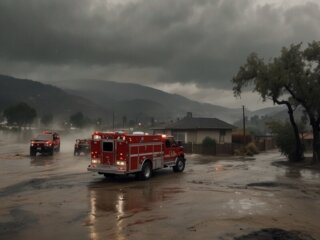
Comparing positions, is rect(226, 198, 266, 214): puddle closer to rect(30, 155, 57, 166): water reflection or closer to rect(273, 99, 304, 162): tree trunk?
rect(30, 155, 57, 166): water reflection

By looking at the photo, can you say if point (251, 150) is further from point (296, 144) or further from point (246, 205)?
point (246, 205)

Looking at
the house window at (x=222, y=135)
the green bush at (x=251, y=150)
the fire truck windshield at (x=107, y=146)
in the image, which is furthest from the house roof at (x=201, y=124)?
the fire truck windshield at (x=107, y=146)

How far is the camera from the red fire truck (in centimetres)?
2208

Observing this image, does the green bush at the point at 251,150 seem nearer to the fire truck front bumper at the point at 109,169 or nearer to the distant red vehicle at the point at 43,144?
the distant red vehicle at the point at 43,144

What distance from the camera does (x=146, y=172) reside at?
931 inches

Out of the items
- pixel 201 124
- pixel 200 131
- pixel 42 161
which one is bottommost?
pixel 42 161

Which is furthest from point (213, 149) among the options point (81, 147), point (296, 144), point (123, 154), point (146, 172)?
point (123, 154)

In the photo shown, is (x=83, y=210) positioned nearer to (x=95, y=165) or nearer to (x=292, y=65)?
(x=95, y=165)

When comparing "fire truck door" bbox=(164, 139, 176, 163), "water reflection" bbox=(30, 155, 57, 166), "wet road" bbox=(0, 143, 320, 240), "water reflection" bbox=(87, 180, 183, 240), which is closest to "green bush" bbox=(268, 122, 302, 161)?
"wet road" bbox=(0, 143, 320, 240)

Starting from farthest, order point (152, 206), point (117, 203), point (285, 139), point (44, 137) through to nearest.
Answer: point (44, 137)
point (285, 139)
point (117, 203)
point (152, 206)

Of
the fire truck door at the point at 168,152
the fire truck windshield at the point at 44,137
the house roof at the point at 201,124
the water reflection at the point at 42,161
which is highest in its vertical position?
the house roof at the point at 201,124

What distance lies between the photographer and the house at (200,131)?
59.2 metres

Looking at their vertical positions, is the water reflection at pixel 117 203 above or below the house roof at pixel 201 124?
below

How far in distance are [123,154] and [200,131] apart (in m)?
37.9
